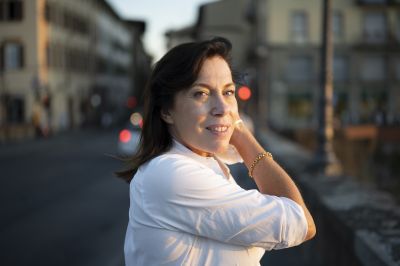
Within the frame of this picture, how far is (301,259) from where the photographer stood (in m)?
5.55

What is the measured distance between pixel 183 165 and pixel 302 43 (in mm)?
40206

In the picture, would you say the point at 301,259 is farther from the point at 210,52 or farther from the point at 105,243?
the point at 210,52

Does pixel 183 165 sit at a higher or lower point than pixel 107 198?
higher

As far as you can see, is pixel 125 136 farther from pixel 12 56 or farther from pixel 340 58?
pixel 340 58

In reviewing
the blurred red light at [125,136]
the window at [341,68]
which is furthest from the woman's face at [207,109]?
the window at [341,68]

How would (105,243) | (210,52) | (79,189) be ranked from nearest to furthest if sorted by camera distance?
(210,52) → (105,243) → (79,189)

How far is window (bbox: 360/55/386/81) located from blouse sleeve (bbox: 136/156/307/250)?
136 ft

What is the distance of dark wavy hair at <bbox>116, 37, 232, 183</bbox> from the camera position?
5.35 ft

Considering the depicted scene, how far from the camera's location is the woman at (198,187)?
1516 millimetres

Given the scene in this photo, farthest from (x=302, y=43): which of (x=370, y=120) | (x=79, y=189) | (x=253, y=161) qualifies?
(x=253, y=161)

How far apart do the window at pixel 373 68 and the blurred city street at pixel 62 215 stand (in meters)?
29.6

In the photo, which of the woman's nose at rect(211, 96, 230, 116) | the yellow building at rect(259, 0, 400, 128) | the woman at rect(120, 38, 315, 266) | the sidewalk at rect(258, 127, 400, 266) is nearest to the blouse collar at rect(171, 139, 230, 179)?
the woman at rect(120, 38, 315, 266)

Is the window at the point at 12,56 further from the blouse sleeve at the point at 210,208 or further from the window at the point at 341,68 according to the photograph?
the blouse sleeve at the point at 210,208

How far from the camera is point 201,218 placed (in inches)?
59.5
